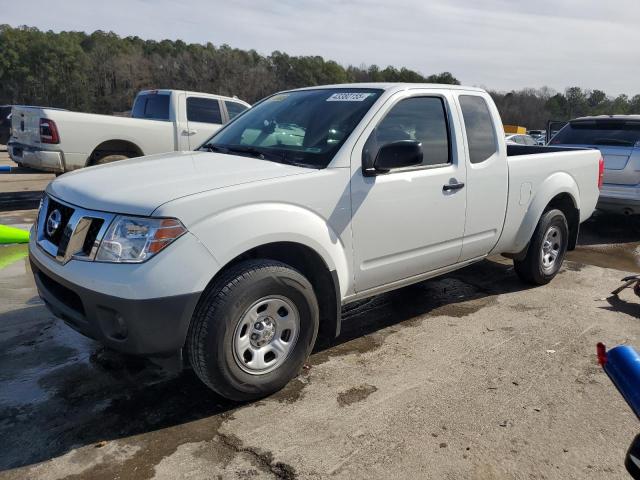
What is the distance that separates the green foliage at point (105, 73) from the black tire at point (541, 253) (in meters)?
53.7

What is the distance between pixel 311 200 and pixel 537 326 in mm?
2440

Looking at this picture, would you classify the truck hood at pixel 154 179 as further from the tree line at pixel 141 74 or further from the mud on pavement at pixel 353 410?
the tree line at pixel 141 74

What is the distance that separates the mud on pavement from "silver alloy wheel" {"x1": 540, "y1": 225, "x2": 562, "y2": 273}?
0.99 m

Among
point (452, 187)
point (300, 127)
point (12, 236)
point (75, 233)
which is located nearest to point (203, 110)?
point (12, 236)

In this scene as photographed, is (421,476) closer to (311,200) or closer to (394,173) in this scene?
(311,200)

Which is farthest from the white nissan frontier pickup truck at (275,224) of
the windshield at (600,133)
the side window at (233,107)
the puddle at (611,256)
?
the side window at (233,107)

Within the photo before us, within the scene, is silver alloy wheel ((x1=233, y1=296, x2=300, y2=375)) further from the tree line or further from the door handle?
the tree line

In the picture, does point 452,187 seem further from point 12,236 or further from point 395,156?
point 12,236

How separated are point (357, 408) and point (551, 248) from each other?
130 inches

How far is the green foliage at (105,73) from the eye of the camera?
59750 millimetres

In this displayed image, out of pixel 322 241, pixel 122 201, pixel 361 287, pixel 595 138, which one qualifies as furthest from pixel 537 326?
pixel 595 138

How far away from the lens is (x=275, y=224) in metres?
3.03

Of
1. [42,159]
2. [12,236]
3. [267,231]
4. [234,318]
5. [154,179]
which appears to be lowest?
[12,236]

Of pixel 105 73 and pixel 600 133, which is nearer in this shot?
pixel 600 133
